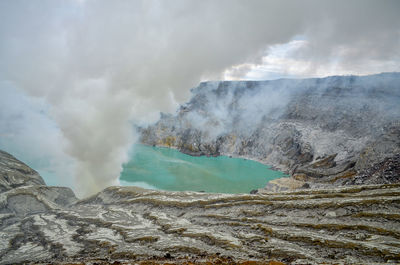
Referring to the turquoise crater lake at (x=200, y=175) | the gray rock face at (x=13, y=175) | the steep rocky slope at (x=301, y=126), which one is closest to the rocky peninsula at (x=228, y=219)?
the gray rock face at (x=13, y=175)

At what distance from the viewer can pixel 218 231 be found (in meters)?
19.2

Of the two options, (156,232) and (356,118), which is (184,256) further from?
(356,118)

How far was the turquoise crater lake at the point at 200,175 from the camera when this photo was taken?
5856cm

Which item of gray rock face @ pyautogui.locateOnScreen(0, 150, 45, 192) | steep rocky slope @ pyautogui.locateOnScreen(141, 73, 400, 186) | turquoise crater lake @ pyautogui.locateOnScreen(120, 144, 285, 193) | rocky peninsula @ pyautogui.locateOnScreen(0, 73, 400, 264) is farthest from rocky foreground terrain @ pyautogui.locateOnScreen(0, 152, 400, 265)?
turquoise crater lake @ pyautogui.locateOnScreen(120, 144, 285, 193)

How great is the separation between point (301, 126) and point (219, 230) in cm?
8428

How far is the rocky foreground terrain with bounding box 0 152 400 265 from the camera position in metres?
13.6

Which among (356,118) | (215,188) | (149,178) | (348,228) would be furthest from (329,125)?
(348,228)

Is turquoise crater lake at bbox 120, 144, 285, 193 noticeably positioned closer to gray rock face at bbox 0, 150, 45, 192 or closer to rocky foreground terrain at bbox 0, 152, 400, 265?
gray rock face at bbox 0, 150, 45, 192

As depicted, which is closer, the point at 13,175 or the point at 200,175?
the point at 13,175

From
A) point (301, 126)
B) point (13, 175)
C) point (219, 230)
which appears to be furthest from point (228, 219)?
point (301, 126)

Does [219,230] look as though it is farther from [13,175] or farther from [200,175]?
[200,175]

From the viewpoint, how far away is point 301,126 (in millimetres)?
91312

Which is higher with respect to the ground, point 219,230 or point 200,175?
point 219,230

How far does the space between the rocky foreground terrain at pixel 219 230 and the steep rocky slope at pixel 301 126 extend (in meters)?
20.8
